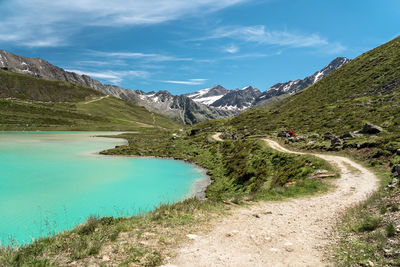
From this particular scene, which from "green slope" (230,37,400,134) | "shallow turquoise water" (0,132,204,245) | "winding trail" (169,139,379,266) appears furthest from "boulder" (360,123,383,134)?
"shallow turquoise water" (0,132,204,245)

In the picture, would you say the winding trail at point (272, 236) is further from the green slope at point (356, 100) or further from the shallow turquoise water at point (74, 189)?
the green slope at point (356, 100)

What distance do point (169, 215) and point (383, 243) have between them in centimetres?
1020

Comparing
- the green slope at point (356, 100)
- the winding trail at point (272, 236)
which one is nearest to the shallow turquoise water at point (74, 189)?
the winding trail at point (272, 236)

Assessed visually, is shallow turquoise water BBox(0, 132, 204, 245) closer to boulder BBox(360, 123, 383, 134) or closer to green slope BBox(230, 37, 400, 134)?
boulder BBox(360, 123, 383, 134)

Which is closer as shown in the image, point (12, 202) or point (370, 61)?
point (12, 202)

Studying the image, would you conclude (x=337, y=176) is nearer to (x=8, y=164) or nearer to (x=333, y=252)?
(x=333, y=252)

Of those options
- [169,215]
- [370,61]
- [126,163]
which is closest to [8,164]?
[126,163]

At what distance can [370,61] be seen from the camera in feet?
370

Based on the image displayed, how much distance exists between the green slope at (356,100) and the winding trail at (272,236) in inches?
1433

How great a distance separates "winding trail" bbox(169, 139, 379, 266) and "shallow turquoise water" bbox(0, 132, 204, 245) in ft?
22.3

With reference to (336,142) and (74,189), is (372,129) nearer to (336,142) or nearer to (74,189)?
(336,142)

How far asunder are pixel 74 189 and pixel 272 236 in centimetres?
3399

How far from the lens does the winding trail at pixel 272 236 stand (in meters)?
8.84

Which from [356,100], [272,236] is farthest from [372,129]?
[356,100]
